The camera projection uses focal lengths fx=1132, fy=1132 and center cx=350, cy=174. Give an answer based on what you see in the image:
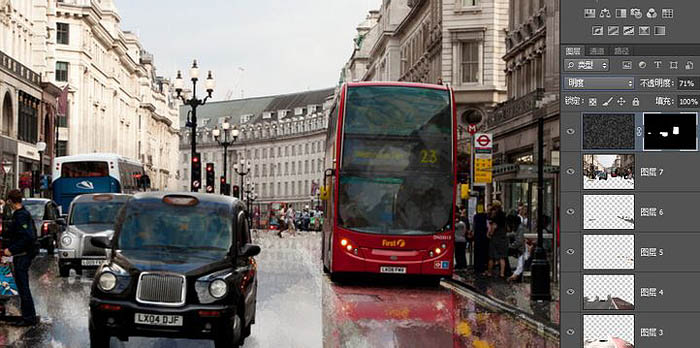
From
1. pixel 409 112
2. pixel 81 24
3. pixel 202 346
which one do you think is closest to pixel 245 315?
pixel 202 346

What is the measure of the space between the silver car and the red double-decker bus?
5229mm

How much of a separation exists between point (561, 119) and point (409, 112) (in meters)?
18.4

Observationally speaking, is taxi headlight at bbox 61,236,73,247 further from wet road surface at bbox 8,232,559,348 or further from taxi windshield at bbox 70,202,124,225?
taxi windshield at bbox 70,202,124,225

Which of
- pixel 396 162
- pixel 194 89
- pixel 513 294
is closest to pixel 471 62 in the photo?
pixel 194 89

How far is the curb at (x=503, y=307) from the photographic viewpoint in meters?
15.5

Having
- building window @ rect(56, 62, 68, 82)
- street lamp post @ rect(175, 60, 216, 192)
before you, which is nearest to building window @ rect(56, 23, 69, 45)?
building window @ rect(56, 62, 68, 82)

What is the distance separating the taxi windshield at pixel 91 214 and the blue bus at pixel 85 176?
20.5 meters

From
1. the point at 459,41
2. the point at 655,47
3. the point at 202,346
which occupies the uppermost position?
the point at 459,41

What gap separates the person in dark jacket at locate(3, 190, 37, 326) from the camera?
48.5ft

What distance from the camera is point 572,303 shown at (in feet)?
17.0

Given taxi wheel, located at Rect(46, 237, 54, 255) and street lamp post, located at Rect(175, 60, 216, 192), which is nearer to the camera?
taxi wheel, located at Rect(46, 237, 54, 255)

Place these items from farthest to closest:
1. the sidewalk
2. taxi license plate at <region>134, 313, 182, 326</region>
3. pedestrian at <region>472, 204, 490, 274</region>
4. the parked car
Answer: the parked car < pedestrian at <region>472, 204, 490, 274</region> < the sidewalk < taxi license plate at <region>134, 313, 182, 326</region>

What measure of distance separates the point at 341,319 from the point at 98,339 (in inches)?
220

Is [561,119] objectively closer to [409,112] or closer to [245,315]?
[245,315]
